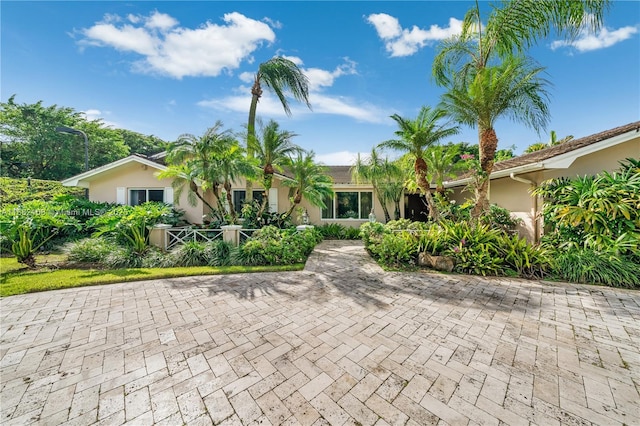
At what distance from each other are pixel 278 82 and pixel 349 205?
24.4 feet

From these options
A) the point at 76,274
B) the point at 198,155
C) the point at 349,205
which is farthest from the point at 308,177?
the point at 76,274

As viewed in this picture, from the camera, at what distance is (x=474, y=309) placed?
4121 mm

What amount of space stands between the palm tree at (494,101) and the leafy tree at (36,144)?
27421mm

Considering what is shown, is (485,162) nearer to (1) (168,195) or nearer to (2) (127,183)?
(1) (168,195)

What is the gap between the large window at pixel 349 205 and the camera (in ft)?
46.2

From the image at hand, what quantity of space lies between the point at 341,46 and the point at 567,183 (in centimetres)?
922

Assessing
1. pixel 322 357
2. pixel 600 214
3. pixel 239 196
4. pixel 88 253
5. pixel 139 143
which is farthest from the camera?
pixel 139 143

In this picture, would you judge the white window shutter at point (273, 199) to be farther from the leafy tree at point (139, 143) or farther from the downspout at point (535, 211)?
the leafy tree at point (139, 143)

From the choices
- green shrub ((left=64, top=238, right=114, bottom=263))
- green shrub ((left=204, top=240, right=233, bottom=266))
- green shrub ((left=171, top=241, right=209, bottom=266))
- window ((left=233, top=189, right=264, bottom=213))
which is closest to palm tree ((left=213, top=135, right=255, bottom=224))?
green shrub ((left=204, top=240, right=233, bottom=266))

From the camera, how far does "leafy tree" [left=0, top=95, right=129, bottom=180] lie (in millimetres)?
18438

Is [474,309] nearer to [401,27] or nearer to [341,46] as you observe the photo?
[401,27]

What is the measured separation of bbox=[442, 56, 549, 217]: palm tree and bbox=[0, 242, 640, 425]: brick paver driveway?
4123 millimetres

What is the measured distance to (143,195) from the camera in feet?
40.0

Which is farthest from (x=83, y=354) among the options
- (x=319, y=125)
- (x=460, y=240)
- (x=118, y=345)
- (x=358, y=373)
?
(x=319, y=125)
